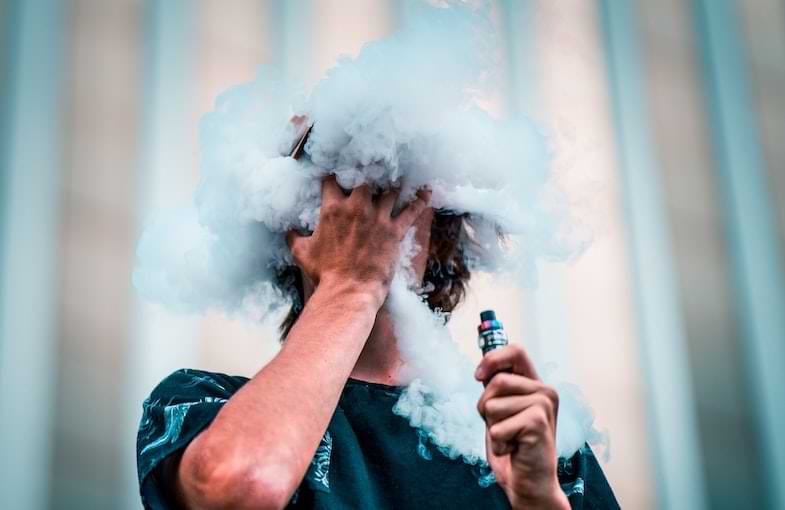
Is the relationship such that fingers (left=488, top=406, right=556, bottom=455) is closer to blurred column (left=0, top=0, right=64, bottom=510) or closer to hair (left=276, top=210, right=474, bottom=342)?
hair (left=276, top=210, right=474, bottom=342)

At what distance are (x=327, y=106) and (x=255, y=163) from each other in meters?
0.11

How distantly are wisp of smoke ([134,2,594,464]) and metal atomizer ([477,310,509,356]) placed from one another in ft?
0.67

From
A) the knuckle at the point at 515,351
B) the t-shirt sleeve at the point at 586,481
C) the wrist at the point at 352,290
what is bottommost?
the t-shirt sleeve at the point at 586,481

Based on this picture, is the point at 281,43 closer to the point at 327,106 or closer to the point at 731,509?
the point at 327,106

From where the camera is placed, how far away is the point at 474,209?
2.93 ft

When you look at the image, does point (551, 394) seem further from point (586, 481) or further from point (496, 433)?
point (586, 481)

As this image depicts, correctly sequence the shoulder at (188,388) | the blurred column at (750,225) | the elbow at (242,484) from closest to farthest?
1. the elbow at (242,484)
2. the shoulder at (188,388)
3. the blurred column at (750,225)

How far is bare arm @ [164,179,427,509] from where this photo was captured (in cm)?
58

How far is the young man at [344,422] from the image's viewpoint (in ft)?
1.96

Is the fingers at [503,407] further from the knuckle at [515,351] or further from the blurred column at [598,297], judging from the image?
the blurred column at [598,297]

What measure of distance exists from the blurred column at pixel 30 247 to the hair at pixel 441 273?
22.6 inches

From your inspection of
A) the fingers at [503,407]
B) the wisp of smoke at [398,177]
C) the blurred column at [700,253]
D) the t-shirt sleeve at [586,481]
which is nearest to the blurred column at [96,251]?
the wisp of smoke at [398,177]

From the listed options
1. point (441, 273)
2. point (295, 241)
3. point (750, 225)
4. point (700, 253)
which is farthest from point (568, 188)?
point (750, 225)

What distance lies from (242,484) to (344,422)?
234mm
